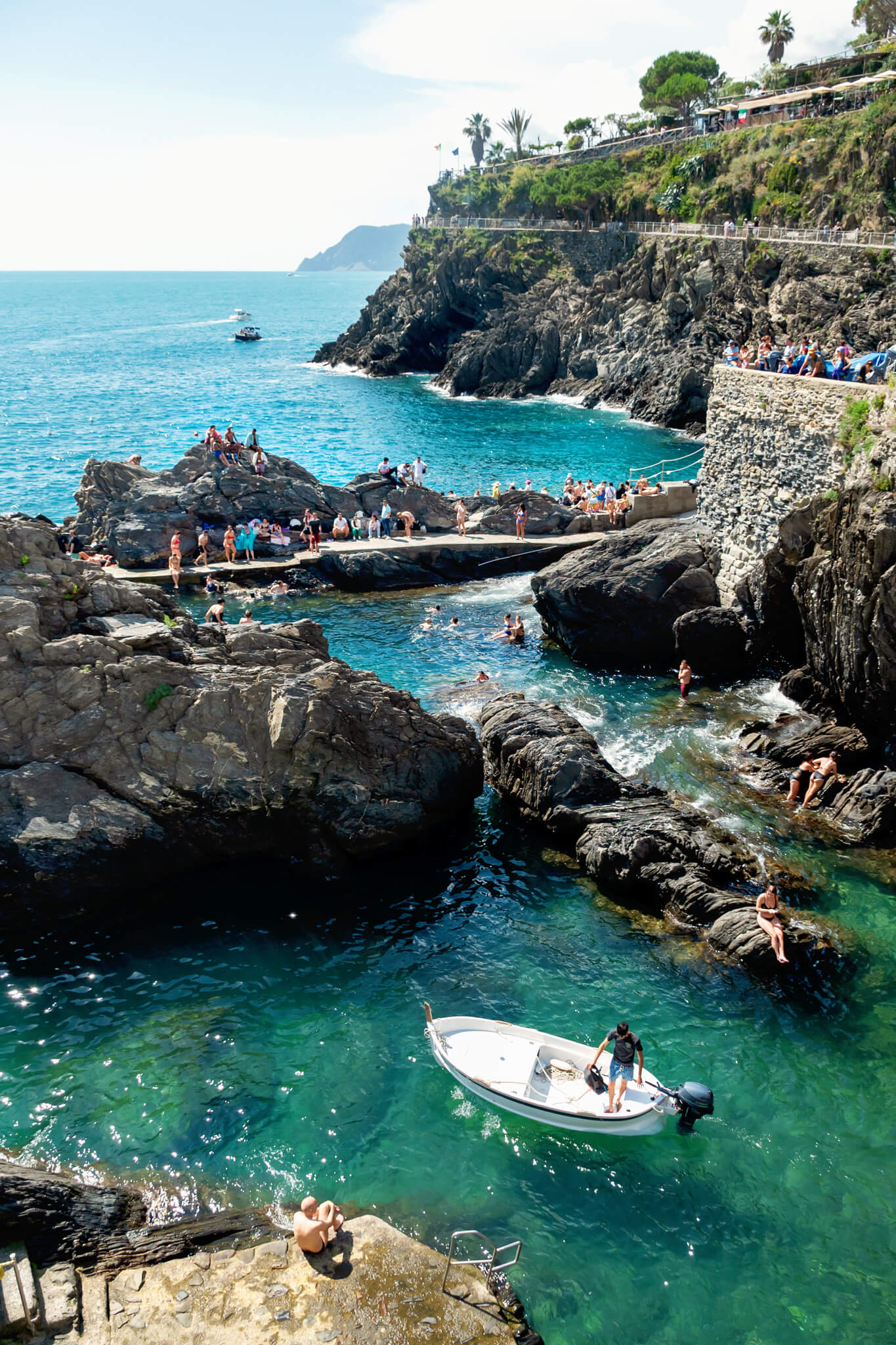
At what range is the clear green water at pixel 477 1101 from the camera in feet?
33.7

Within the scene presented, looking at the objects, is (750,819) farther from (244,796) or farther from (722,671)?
(244,796)

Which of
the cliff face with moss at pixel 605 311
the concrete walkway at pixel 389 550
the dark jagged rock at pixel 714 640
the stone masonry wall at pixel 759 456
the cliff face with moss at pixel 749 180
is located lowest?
the dark jagged rock at pixel 714 640

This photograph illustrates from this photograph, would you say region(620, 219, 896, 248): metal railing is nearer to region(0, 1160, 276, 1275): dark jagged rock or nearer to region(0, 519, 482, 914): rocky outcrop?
region(0, 519, 482, 914): rocky outcrop

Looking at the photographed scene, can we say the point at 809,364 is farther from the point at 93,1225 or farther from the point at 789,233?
the point at 789,233

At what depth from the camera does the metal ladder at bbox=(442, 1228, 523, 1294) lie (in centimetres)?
949

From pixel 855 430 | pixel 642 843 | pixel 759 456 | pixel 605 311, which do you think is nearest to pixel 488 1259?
pixel 642 843

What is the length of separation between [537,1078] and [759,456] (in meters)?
18.8

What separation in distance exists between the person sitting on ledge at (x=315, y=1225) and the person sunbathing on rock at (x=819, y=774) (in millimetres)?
12990

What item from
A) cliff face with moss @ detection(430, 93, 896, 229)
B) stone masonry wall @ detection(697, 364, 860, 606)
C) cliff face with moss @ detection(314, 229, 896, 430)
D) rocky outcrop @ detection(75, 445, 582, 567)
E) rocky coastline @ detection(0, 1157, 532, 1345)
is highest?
cliff face with moss @ detection(430, 93, 896, 229)

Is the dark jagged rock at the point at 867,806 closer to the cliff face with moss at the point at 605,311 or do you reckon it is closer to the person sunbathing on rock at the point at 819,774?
the person sunbathing on rock at the point at 819,774

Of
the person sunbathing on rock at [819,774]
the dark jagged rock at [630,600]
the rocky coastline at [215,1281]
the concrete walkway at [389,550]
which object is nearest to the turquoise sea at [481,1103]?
the rocky coastline at [215,1281]

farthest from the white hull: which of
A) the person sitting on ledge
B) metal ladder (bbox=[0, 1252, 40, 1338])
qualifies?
metal ladder (bbox=[0, 1252, 40, 1338])

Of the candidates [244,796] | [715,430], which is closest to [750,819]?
[244,796]

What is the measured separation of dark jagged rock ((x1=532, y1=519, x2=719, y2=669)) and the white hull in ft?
50.0
